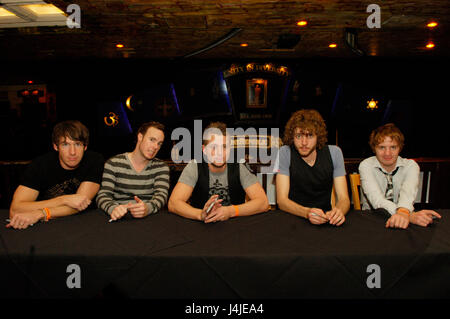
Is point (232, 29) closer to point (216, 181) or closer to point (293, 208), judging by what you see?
point (216, 181)

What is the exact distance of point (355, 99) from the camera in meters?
6.62

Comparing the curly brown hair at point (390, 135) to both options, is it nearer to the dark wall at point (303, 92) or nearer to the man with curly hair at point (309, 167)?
the man with curly hair at point (309, 167)

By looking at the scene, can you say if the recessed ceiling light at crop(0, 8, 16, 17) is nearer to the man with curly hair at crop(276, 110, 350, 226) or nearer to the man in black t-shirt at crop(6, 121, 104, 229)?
the man in black t-shirt at crop(6, 121, 104, 229)

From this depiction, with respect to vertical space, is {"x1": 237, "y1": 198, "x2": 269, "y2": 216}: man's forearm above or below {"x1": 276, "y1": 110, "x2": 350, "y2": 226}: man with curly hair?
below

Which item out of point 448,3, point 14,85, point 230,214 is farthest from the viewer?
point 14,85

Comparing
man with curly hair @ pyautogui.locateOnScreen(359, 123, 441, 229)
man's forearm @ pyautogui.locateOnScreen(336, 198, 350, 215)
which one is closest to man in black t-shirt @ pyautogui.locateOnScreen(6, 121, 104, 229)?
man's forearm @ pyautogui.locateOnScreen(336, 198, 350, 215)

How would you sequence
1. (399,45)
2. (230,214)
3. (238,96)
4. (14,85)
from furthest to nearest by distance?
(14,85)
(238,96)
(399,45)
(230,214)

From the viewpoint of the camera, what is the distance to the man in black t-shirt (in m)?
1.70

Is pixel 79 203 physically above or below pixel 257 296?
above

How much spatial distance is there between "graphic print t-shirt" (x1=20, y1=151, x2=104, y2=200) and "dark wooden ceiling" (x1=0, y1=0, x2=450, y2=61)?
2100mm

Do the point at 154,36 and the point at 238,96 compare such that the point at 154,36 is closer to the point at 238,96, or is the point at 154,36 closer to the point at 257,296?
the point at 238,96

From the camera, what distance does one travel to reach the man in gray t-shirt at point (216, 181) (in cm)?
192
